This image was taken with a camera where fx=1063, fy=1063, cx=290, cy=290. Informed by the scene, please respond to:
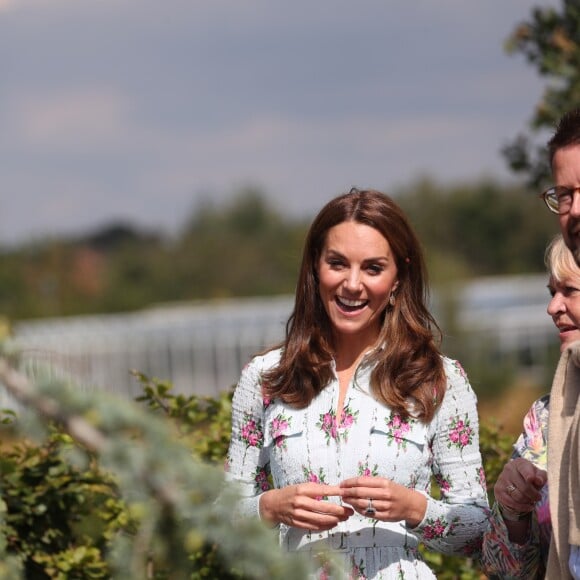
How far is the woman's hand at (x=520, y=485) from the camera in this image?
7.78ft

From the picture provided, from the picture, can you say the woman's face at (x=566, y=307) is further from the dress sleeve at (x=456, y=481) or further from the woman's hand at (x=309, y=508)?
the woman's hand at (x=309, y=508)

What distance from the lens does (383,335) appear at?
10.0 feet

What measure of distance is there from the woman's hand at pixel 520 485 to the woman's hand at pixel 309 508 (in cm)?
42

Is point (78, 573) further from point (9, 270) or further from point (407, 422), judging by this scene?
point (9, 270)

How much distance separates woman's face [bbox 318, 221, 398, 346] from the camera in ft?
9.66

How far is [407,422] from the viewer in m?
2.88

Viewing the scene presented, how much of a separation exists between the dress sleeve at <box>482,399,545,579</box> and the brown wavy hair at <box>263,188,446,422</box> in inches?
14.2

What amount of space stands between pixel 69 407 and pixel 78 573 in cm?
291

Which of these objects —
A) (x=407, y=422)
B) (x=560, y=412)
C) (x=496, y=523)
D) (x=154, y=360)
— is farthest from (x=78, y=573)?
(x=154, y=360)

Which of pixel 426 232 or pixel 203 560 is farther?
Answer: pixel 426 232

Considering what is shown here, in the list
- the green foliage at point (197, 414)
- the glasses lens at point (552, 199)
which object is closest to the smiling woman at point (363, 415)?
the glasses lens at point (552, 199)

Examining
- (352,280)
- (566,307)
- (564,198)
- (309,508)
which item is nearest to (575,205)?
(564,198)

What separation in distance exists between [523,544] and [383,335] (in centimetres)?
76

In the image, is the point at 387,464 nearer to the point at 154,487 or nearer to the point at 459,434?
the point at 459,434
